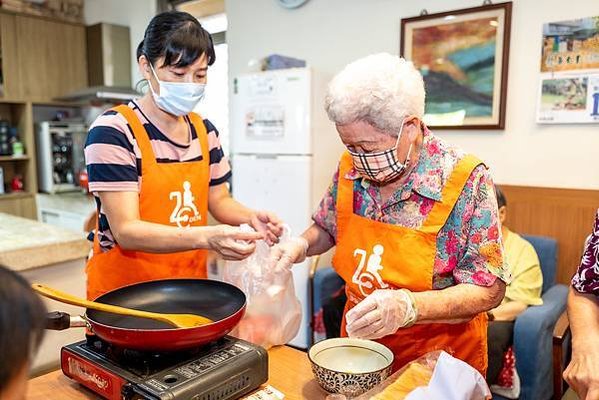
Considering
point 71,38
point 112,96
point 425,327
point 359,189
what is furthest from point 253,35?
point 425,327

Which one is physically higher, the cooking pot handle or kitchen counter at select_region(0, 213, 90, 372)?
the cooking pot handle

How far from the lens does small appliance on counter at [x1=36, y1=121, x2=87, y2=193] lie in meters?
4.73

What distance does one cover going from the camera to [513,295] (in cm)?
247

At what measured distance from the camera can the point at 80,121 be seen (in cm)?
503

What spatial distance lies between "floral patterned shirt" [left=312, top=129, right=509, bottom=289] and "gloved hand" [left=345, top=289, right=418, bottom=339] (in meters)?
0.18

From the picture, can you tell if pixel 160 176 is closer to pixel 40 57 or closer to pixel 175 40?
pixel 175 40

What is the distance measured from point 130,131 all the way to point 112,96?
3051 millimetres

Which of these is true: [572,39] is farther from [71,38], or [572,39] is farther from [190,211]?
[71,38]

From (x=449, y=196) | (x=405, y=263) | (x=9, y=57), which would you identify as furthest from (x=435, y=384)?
(x=9, y=57)

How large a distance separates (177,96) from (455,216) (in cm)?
85

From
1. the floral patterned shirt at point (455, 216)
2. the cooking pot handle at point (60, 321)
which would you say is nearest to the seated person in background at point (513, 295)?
the floral patterned shirt at point (455, 216)

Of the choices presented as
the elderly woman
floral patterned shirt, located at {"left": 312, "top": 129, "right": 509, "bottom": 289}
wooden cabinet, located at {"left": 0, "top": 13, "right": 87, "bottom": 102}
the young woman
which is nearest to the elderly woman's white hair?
the elderly woman

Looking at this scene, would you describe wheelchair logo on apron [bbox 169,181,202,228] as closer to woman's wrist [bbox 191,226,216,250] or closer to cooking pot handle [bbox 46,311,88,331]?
woman's wrist [bbox 191,226,216,250]

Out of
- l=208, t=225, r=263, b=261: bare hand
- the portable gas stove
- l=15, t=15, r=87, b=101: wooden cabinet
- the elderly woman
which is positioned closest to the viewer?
the portable gas stove
